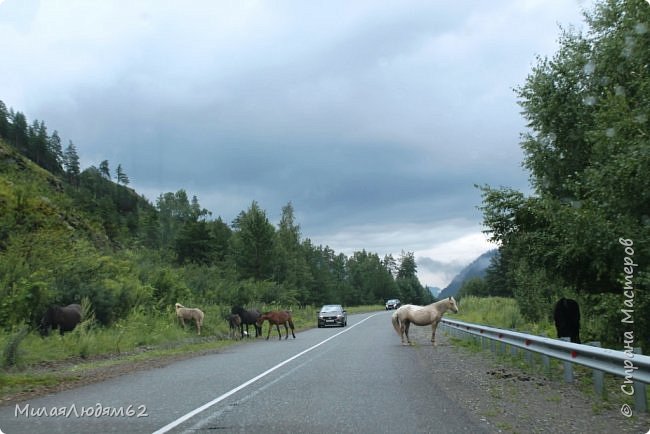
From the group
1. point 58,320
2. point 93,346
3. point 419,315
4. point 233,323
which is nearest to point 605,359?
point 419,315

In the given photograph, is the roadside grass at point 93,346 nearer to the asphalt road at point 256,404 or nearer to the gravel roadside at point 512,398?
the gravel roadside at point 512,398

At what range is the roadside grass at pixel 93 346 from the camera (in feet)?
40.7

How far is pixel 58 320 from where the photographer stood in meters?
18.5

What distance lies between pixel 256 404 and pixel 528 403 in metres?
4.18

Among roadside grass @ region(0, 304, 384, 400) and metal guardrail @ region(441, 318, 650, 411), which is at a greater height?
roadside grass @ region(0, 304, 384, 400)

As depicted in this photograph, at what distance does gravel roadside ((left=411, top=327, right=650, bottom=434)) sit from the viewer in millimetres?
6859

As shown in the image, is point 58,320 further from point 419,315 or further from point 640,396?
point 640,396

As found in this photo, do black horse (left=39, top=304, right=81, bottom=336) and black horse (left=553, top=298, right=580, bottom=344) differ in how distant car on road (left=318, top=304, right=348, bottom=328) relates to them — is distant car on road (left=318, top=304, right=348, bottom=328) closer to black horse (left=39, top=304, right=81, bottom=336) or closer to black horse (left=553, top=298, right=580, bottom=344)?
black horse (left=39, top=304, right=81, bottom=336)

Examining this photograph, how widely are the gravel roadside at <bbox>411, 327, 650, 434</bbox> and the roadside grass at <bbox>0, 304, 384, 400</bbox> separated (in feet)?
26.5

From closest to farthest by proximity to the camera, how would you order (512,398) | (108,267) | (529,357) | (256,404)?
(256,404) < (512,398) < (529,357) < (108,267)

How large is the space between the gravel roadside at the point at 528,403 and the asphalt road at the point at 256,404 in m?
0.35

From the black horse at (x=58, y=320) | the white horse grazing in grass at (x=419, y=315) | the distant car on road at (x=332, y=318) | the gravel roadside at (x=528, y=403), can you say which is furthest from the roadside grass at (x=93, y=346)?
the distant car on road at (x=332, y=318)

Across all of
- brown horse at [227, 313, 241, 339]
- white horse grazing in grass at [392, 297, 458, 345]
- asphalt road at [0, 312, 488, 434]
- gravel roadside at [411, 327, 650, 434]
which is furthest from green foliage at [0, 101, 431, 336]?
gravel roadside at [411, 327, 650, 434]

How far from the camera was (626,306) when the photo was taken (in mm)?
11781
